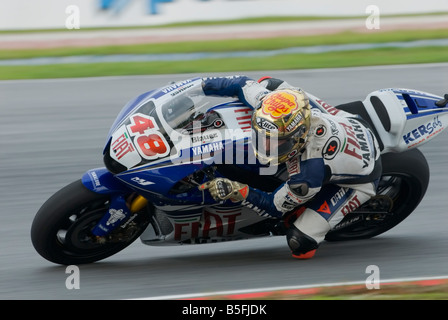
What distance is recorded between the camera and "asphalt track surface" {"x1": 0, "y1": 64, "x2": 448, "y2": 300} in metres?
5.47

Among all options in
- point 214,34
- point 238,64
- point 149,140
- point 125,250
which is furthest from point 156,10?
point 149,140

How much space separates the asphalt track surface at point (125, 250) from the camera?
5469 mm

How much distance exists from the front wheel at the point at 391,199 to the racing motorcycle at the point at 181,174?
10mm

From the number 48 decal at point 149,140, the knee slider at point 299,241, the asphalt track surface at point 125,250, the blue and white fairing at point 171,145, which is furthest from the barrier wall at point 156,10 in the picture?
the knee slider at point 299,241

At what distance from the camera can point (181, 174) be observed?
5.08 metres

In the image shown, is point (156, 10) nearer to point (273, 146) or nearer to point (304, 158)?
point (304, 158)

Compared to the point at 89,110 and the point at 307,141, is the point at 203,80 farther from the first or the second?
the point at 89,110

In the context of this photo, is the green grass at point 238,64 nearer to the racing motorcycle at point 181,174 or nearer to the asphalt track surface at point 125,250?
the asphalt track surface at point 125,250

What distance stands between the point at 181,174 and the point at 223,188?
0.29 metres

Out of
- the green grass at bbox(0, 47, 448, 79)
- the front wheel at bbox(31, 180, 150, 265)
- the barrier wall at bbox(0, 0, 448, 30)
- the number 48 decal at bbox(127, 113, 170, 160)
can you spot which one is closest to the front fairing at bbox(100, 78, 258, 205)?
the number 48 decal at bbox(127, 113, 170, 160)

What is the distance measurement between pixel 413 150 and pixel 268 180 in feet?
3.96

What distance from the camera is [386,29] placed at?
12.1m

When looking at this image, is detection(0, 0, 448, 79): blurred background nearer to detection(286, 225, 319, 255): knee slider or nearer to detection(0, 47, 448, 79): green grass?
detection(0, 47, 448, 79): green grass

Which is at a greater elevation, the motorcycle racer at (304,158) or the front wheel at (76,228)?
the motorcycle racer at (304,158)
